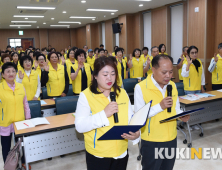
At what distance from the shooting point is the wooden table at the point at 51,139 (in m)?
2.95

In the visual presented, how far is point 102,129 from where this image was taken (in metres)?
1.69

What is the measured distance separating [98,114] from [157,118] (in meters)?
0.75

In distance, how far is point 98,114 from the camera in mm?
1608

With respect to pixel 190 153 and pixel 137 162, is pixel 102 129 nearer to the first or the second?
pixel 137 162

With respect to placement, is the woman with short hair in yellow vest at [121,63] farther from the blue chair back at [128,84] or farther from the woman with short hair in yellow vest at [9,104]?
the woman with short hair in yellow vest at [9,104]

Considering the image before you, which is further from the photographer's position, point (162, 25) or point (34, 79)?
point (162, 25)

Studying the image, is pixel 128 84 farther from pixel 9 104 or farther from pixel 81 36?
pixel 81 36

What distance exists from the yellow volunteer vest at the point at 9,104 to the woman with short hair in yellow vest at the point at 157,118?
1860 mm

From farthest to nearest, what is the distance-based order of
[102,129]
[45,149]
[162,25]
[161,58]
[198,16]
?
[162,25], [198,16], [45,149], [161,58], [102,129]

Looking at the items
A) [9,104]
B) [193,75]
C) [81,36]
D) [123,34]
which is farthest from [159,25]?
[81,36]

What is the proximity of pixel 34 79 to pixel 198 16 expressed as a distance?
6495mm

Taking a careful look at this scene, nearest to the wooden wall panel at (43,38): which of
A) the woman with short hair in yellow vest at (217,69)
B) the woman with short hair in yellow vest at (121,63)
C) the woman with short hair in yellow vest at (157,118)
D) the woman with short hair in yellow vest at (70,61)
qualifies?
the woman with short hair in yellow vest at (121,63)

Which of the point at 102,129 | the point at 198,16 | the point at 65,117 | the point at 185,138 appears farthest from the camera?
the point at 198,16

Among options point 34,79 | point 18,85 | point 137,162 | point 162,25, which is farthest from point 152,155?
point 162,25
